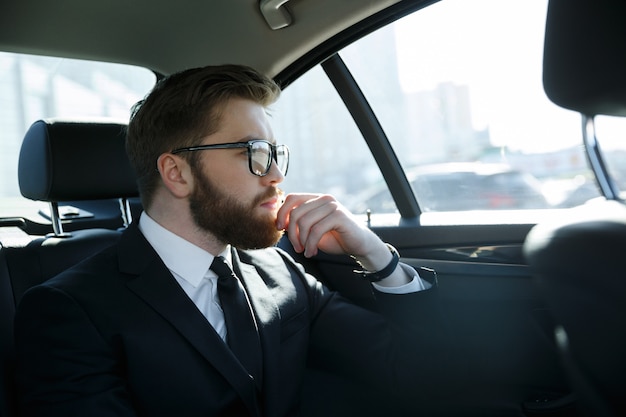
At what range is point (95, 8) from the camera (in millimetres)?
2242

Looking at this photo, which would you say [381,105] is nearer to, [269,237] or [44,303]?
[269,237]

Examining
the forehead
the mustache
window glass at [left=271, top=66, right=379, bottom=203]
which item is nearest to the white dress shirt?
the mustache

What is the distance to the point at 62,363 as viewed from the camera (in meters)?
1.41

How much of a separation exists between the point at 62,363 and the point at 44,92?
175 cm

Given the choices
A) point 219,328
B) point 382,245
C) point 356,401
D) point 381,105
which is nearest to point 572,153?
point 381,105

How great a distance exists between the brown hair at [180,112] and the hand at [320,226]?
37 cm

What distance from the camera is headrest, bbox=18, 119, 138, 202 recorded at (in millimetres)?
1989

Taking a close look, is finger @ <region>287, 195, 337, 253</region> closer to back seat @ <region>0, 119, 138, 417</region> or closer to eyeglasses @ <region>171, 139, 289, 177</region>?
eyeglasses @ <region>171, 139, 289, 177</region>

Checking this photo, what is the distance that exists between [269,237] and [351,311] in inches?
17.5

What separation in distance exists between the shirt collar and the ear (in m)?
0.15

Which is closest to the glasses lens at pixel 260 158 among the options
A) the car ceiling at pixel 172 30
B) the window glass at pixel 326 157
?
the car ceiling at pixel 172 30

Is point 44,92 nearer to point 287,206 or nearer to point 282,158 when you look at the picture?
point 282,158

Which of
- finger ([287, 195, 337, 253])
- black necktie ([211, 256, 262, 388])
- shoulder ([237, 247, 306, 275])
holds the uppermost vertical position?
finger ([287, 195, 337, 253])

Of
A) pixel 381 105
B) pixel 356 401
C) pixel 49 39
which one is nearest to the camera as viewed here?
pixel 356 401
